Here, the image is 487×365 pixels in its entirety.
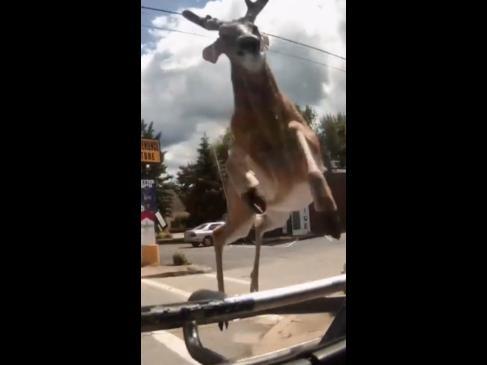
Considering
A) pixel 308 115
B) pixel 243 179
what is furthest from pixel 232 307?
pixel 308 115

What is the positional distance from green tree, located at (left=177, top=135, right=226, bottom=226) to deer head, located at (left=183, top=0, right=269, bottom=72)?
198 mm

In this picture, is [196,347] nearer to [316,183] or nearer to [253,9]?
[316,183]

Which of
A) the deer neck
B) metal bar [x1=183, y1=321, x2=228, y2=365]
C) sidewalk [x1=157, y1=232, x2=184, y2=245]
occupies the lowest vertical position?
metal bar [x1=183, y1=321, x2=228, y2=365]

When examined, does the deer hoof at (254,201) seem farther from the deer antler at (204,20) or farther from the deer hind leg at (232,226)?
the deer antler at (204,20)

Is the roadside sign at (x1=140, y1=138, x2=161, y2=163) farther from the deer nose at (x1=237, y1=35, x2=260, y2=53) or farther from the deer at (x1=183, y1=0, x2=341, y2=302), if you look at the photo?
the deer nose at (x1=237, y1=35, x2=260, y2=53)

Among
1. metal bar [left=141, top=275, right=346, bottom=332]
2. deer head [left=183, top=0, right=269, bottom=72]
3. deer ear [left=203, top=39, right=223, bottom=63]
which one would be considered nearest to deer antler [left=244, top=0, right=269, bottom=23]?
deer head [left=183, top=0, right=269, bottom=72]

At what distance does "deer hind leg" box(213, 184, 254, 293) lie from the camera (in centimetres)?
108

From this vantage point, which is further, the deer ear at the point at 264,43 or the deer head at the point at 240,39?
the deer ear at the point at 264,43

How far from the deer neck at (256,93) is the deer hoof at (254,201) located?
0.58 ft

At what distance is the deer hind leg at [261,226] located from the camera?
116 cm

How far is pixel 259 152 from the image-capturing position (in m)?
1.23

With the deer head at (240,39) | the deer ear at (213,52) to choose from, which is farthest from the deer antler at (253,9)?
the deer ear at (213,52)
